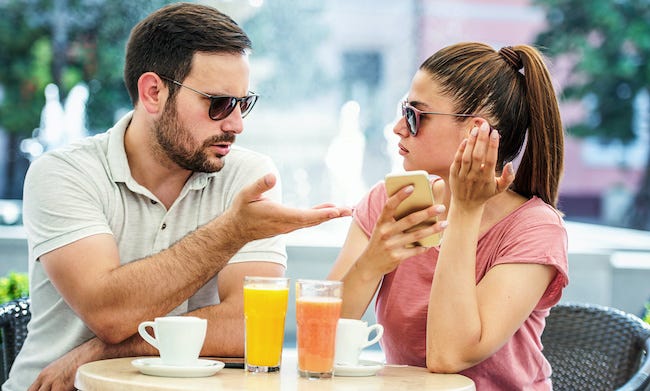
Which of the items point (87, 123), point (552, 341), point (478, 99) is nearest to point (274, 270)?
point (478, 99)

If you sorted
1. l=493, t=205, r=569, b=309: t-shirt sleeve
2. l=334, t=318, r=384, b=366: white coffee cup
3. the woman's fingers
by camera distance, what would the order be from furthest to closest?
l=493, t=205, r=569, b=309: t-shirt sleeve
the woman's fingers
l=334, t=318, r=384, b=366: white coffee cup

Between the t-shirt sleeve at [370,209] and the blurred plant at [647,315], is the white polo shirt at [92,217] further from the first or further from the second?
the blurred plant at [647,315]

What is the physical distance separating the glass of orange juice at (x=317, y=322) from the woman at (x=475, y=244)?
0.28 metres

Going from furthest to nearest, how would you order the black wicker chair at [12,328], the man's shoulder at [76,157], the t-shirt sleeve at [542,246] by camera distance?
the black wicker chair at [12,328]
the man's shoulder at [76,157]
the t-shirt sleeve at [542,246]

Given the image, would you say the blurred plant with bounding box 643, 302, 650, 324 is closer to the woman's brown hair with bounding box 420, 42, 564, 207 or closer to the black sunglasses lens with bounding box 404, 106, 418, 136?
the woman's brown hair with bounding box 420, 42, 564, 207

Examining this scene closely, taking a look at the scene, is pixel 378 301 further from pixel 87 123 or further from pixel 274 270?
pixel 87 123

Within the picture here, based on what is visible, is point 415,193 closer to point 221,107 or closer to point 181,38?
point 221,107

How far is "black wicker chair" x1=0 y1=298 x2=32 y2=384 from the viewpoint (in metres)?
2.35

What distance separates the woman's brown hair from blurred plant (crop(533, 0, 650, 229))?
37.8ft

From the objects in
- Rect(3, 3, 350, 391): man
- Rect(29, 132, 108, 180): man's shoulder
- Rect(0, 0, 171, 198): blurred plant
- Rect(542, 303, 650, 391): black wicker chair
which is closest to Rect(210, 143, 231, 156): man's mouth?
Rect(3, 3, 350, 391): man

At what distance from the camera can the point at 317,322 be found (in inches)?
65.1

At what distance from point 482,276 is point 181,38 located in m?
0.96

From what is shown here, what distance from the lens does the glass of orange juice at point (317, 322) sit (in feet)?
5.42

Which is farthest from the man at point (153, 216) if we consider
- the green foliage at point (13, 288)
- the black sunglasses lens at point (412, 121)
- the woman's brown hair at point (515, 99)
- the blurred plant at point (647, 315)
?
the blurred plant at point (647, 315)
